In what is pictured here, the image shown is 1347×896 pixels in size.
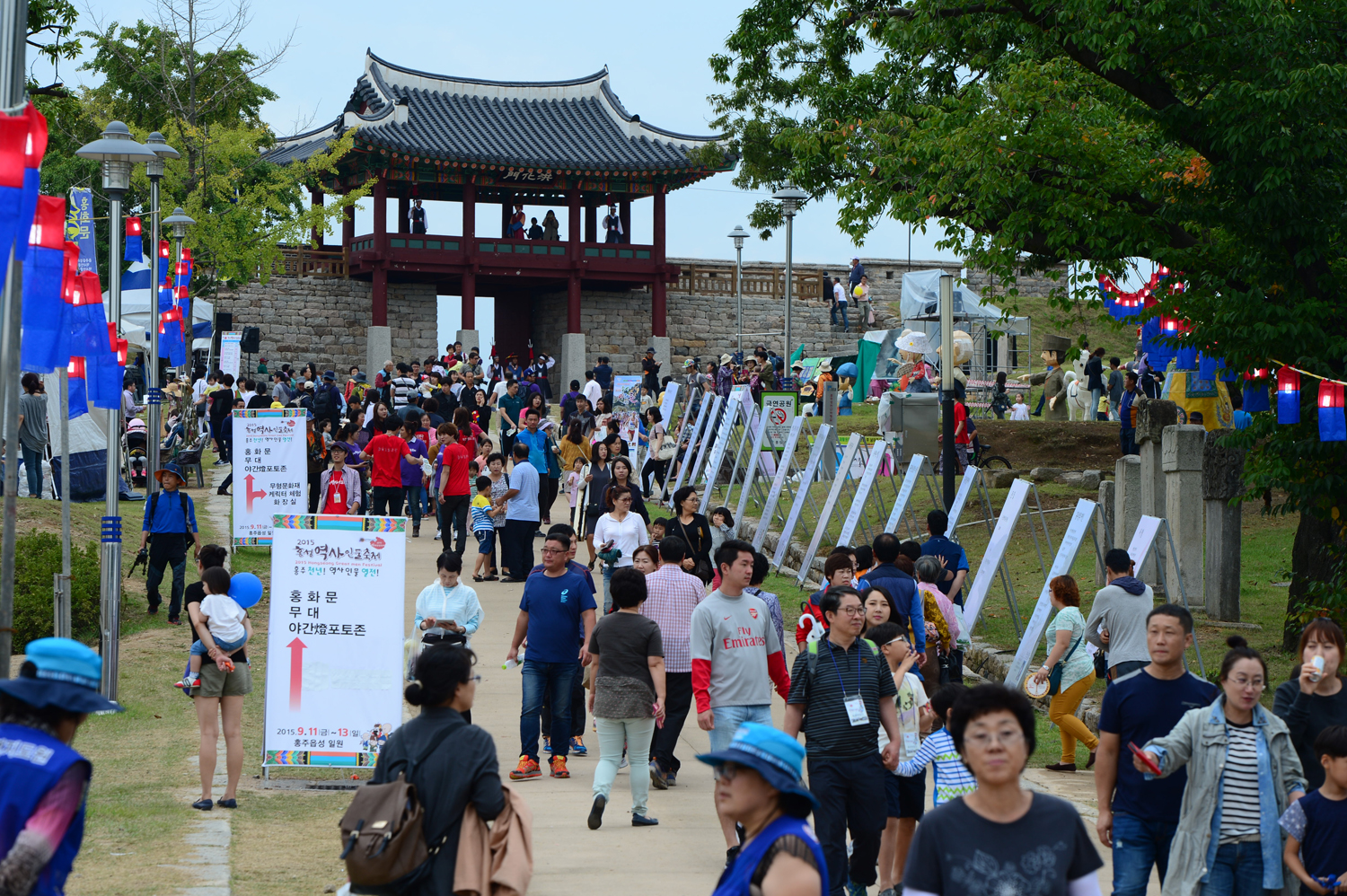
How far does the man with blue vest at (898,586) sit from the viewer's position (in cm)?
798

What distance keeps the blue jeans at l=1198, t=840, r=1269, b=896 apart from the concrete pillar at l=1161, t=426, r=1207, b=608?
8485mm

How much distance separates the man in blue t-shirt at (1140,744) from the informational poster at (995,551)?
585 centimetres

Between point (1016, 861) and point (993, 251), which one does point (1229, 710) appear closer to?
point (1016, 861)

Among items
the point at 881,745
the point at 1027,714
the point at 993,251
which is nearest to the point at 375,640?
the point at 881,745

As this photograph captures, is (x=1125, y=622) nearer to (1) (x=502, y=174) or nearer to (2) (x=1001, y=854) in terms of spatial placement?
(2) (x=1001, y=854)

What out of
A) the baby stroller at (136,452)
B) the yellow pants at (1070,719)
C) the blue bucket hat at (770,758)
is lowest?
the yellow pants at (1070,719)

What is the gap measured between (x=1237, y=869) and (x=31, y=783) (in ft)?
14.2

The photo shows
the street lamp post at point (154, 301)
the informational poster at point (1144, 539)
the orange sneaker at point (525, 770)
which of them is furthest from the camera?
the street lamp post at point (154, 301)

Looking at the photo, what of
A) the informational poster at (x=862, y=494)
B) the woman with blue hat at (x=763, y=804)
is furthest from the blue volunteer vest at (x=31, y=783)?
the informational poster at (x=862, y=494)

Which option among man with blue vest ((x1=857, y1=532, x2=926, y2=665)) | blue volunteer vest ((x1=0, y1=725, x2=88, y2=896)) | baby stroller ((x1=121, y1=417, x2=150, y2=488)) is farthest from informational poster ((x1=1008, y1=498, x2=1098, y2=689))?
baby stroller ((x1=121, y1=417, x2=150, y2=488))

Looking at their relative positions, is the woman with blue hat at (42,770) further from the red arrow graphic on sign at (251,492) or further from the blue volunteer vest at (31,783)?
the red arrow graphic on sign at (251,492)

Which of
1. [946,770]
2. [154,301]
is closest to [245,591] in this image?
[946,770]

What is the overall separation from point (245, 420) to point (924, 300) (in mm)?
22165

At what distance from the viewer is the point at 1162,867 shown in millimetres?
5617
